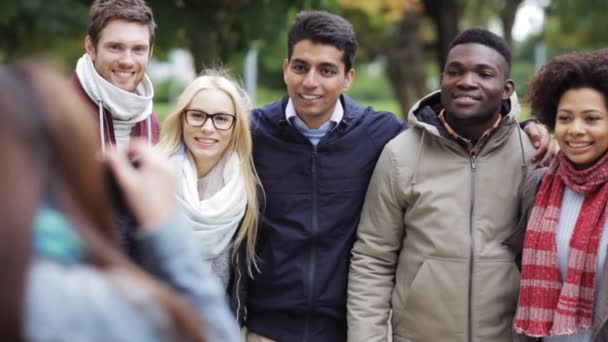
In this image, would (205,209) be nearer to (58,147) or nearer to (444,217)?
(444,217)

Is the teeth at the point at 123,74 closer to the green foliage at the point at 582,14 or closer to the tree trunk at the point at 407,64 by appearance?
the green foliage at the point at 582,14

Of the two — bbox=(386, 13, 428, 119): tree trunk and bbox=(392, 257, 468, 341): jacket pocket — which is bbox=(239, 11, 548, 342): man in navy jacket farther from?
bbox=(386, 13, 428, 119): tree trunk

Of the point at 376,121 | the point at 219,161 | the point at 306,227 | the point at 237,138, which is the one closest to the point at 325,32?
the point at 376,121

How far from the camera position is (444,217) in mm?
3666

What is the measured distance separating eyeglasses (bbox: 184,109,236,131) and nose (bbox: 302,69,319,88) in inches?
14.1

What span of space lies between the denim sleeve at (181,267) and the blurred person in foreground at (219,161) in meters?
1.78

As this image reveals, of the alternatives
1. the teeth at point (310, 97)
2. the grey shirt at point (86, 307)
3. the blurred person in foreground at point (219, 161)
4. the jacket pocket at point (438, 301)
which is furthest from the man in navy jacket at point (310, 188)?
the grey shirt at point (86, 307)

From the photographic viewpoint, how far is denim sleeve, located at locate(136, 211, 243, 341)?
1789 millimetres

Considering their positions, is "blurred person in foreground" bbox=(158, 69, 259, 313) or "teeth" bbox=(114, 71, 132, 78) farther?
"teeth" bbox=(114, 71, 132, 78)

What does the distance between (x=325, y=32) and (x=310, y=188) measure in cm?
69

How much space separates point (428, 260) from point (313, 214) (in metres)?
0.52

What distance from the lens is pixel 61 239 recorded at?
1.53 metres

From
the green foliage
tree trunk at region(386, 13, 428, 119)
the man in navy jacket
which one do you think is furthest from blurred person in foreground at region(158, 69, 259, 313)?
tree trunk at region(386, 13, 428, 119)

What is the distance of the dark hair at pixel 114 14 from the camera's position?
158 inches
